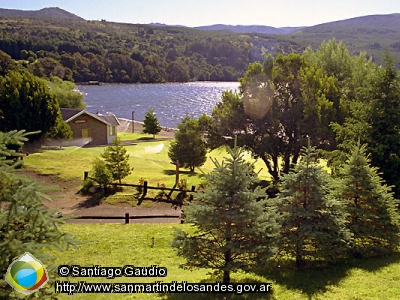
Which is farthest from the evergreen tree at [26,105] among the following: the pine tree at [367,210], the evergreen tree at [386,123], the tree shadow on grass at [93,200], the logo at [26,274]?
the logo at [26,274]

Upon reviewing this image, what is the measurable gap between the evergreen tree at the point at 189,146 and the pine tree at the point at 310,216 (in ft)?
63.7

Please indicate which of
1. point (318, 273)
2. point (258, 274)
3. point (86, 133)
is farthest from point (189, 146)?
point (86, 133)

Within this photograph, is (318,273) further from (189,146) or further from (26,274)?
(189,146)

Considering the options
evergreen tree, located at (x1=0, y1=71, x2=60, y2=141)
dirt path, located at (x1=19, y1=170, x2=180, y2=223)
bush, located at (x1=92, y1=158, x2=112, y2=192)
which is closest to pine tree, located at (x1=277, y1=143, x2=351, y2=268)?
dirt path, located at (x1=19, y1=170, x2=180, y2=223)

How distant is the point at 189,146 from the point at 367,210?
20.0 meters

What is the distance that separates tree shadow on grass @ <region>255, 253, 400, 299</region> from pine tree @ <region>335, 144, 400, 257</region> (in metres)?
0.53

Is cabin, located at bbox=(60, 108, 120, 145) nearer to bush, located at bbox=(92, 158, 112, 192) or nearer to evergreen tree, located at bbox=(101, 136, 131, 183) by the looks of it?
evergreen tree, located at bbox=(101, 136, 131, 183)

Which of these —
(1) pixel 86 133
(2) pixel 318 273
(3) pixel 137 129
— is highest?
(2) pixel 318 273

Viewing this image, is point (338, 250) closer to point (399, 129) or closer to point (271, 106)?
point (399, 129)

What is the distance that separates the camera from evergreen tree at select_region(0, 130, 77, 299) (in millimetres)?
6039

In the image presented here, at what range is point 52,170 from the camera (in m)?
27.6

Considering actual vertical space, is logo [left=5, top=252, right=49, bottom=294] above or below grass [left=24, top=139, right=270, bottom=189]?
above

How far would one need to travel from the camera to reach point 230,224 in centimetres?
1026

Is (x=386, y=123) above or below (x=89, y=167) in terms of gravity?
above
